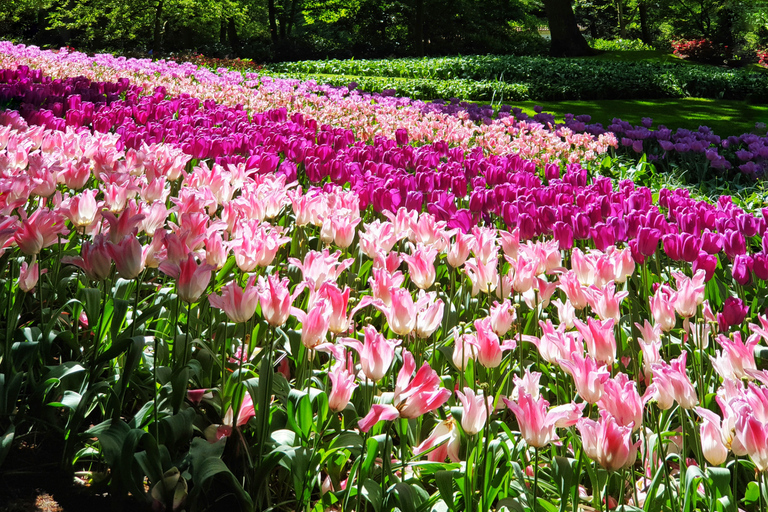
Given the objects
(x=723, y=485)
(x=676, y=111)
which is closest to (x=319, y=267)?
(x=723, y=485)

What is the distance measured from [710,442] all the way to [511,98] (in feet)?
50.4

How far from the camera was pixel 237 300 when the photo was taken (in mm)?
1769

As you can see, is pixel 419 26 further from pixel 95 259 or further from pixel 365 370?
pixel 365 370

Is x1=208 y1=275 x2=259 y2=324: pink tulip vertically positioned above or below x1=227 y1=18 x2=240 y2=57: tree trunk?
below

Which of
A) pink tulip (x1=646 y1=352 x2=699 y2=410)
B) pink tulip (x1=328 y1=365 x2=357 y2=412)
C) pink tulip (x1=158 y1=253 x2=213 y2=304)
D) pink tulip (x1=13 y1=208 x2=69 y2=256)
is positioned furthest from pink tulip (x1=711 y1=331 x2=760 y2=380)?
pink tulip (x1=13 y1=208 x2=69 y2=256)

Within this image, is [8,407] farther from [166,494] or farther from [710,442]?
[710,442]

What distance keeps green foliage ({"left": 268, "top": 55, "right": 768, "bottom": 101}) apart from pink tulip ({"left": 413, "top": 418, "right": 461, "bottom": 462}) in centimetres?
1395

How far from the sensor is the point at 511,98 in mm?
15922

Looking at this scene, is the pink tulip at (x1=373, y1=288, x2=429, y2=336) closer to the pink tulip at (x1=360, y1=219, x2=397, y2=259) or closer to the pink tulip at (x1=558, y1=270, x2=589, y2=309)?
the pink tulip at (x1=558, y1=270, x2=589, y2=309)

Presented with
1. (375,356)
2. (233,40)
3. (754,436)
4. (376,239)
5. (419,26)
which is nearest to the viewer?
(754,436)

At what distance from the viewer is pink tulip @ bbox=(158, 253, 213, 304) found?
180 centimetres

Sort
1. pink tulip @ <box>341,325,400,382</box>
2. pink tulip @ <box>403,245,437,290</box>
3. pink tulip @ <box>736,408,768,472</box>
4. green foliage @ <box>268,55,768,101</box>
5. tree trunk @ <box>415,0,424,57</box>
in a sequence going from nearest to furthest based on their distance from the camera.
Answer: pink tulip @ <box>736,408,768,472</box>
pink tulip @ <box>341,325,400,382</box>
pink tulip @ <box>403,245,437,290</box>
green foliage @ <box>268,55,768,101</box>
tree trunk @ <box>415,0,424,57</box>

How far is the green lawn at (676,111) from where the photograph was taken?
1274 cm

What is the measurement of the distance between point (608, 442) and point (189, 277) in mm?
1198
